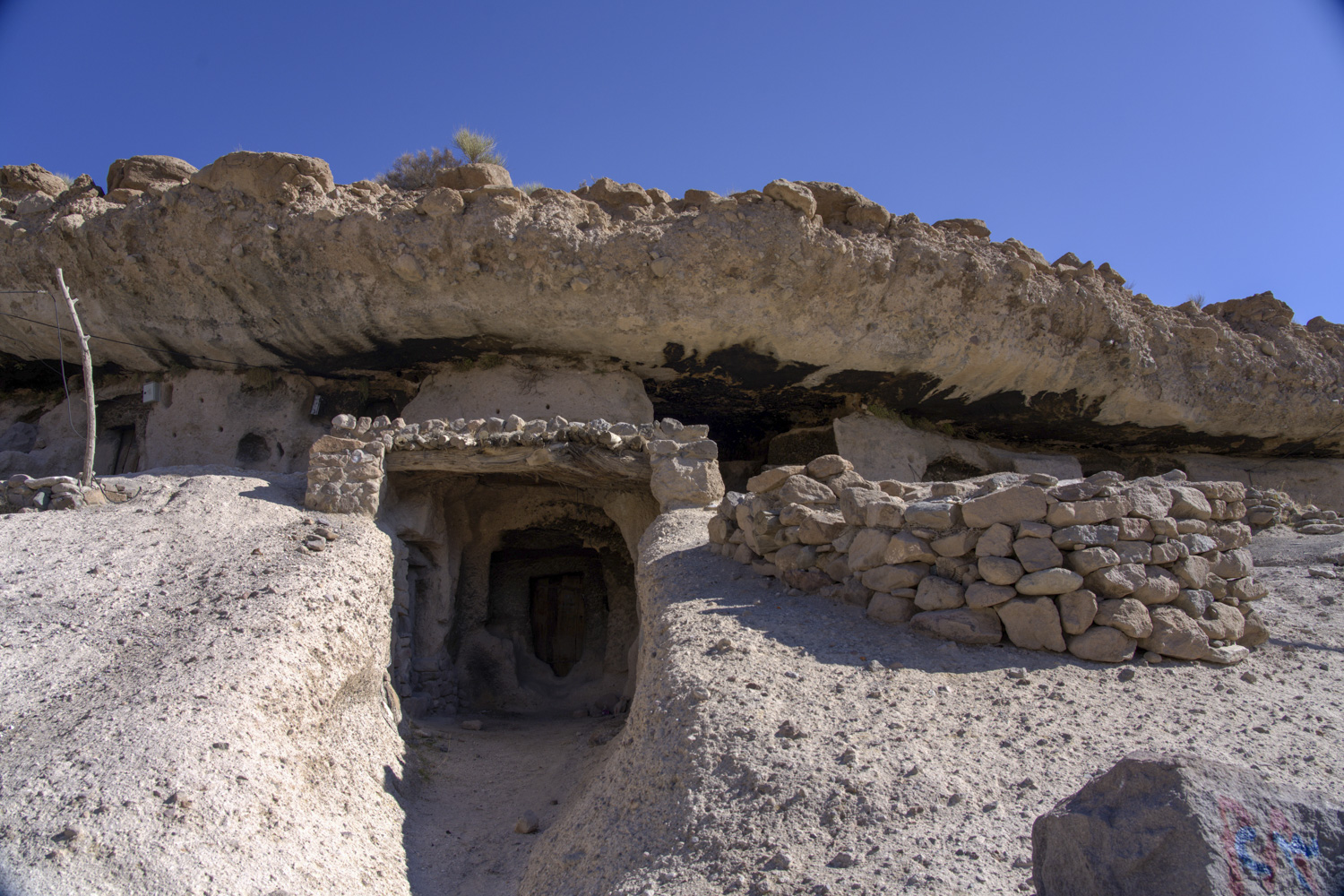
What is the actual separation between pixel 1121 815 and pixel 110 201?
8975 millimetres

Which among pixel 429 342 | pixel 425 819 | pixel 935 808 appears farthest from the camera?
pixel 429 342

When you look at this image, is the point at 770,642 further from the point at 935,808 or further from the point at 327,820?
the point at 327,820

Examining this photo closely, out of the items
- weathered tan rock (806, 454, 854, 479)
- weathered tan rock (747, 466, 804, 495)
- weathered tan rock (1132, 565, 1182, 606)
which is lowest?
weathered tan rock (1132, 565, 1182, 606)

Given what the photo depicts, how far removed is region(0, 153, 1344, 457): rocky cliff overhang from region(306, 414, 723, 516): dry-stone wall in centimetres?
169

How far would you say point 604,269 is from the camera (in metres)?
7.18

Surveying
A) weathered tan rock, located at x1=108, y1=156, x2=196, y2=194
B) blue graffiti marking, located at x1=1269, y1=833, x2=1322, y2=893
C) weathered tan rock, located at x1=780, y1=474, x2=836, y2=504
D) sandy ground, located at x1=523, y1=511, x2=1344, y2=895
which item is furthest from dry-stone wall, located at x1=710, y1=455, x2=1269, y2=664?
weathered tan rock, located at x1=108, y1=156, x2=196, y2=194

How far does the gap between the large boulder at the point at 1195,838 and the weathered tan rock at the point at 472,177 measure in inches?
271

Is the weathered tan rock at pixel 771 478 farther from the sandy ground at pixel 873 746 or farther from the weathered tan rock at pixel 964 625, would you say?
the weathered tan rock at pixel 964 625

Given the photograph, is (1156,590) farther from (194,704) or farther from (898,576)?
(194,704)

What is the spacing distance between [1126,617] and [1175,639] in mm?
250

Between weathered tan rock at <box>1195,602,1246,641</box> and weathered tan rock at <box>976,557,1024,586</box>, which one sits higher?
weathered tan rock at <box>976,557,1024,586</box>

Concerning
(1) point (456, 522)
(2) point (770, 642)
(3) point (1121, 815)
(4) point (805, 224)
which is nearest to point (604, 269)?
(4) point (805, 224)

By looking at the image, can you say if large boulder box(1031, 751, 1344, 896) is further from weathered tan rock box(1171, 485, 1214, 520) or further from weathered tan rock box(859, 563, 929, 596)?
weathered tan rock box(1171, 485, 1214, 520)

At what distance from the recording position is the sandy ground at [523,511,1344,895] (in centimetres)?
233
